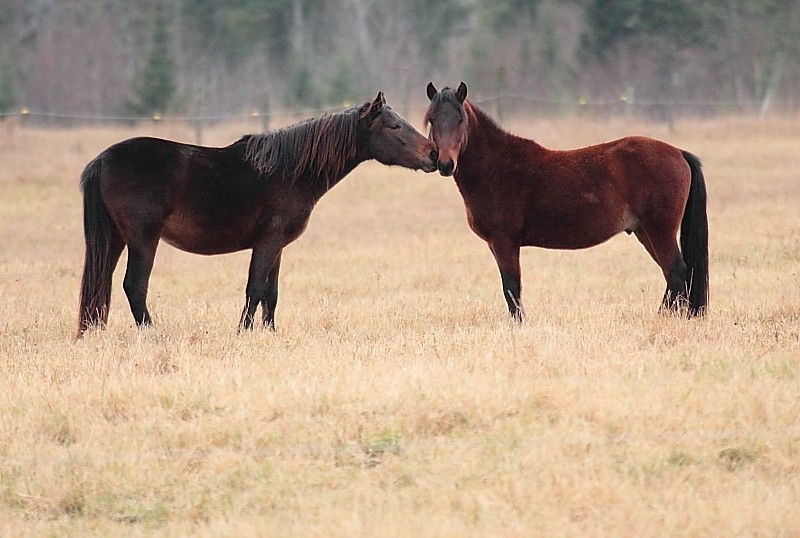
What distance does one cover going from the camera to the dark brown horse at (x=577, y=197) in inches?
337

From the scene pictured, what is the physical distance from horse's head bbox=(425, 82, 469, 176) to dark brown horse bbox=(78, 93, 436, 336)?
33 centimetres

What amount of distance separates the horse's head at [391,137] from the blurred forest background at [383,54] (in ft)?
73.5

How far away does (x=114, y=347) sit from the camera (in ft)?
25.1

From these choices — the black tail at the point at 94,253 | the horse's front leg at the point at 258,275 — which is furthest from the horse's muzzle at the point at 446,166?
the black tail at the point at 94,253

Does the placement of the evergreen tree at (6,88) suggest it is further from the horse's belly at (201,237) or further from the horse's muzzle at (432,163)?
the horse's muzzle at (432,163)

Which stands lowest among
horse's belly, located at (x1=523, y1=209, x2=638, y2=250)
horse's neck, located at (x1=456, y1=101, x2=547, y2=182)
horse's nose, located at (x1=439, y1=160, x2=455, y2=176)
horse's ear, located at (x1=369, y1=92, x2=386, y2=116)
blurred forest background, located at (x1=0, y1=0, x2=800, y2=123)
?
horse's belly, located at (x1=523, y1=209, x2=638, y2=250)

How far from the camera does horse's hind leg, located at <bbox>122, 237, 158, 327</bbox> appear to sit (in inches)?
329

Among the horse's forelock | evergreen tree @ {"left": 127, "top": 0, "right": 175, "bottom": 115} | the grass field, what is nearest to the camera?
the grass field

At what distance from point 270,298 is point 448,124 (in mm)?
2031

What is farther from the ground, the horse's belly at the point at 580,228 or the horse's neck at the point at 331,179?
the horse's neck at the point at 331,179

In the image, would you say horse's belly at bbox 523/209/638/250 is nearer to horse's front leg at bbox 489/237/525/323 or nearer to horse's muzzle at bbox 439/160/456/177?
horse's front leg at bbox 489/237/525/323

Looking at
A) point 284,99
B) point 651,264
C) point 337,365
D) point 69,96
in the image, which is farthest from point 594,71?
point 337,365

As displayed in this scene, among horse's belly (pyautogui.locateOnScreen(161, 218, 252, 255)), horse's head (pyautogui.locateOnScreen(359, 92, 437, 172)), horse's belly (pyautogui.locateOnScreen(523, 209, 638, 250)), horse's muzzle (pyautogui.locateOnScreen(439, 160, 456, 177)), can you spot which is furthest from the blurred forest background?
horse's belly (pyautogui.locateOnScreen(161, 218, 252, 255))

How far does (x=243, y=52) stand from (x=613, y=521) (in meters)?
43.8
